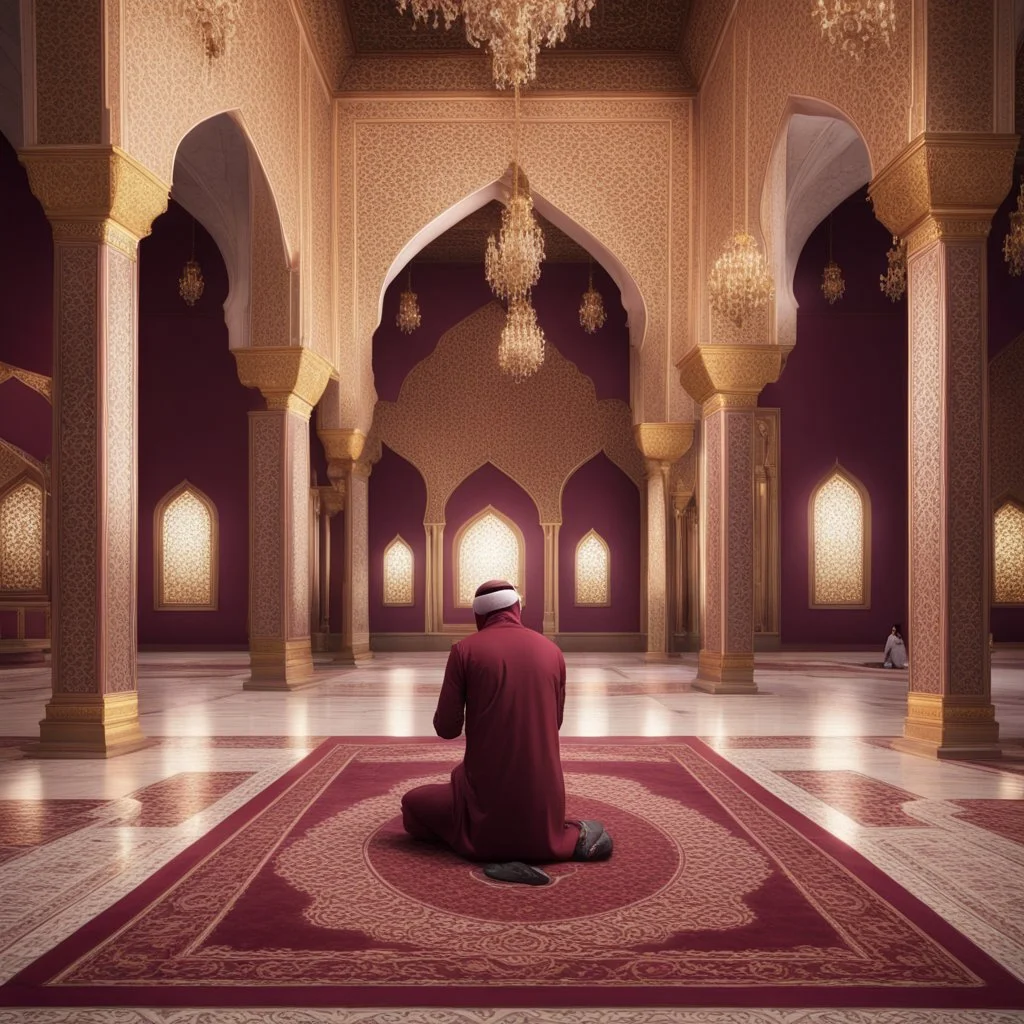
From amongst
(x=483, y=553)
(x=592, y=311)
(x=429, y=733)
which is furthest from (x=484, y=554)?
(x=429, y=733)

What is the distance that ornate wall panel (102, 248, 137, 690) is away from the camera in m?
4.59

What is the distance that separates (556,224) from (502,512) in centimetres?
462

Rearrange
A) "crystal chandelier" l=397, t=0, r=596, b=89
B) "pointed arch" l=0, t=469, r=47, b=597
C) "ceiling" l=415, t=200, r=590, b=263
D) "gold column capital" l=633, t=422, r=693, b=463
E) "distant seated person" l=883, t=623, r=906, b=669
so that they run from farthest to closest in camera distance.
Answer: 1. "ceiling" l=415, t=200, r=590, b=263
2. "pointed arch" l=0, t=469, r=47, b=597
3. "distant seated person" l=883, t=623, r=906, b=669
4. "gold column capital" l=633, t=422, r=693, b=463
5. "crystal chandelier" l=397, t=0, r=596, b=89

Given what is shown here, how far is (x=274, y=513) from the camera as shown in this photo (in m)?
7.67

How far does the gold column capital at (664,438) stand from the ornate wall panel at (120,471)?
5589mm

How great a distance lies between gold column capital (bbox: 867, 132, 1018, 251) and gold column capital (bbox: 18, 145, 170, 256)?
3580 mm

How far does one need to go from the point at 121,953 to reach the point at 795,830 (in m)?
2.02

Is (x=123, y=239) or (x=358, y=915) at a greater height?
(x=123, y=239)

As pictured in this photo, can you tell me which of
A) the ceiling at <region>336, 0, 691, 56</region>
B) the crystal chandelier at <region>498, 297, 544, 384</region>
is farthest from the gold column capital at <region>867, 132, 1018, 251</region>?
the crystal chandelier at <region>498, 297, 544, 384</region>

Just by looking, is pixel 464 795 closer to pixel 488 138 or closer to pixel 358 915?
pixel 358 915

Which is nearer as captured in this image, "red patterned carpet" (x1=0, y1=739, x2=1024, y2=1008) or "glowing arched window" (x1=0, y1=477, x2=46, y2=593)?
"red patterned carpet" (x1=0, y1=739, x2=1024, y2=1008)

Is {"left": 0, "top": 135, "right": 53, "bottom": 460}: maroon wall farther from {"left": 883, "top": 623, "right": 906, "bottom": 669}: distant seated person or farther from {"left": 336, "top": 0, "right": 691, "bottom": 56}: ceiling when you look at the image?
{"left": 883, "top": 623, "right": 906, "bottom": 669}: distant seated person

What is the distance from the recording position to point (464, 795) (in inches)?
108

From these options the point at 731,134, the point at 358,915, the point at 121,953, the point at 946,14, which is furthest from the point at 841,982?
the point at 731,134
